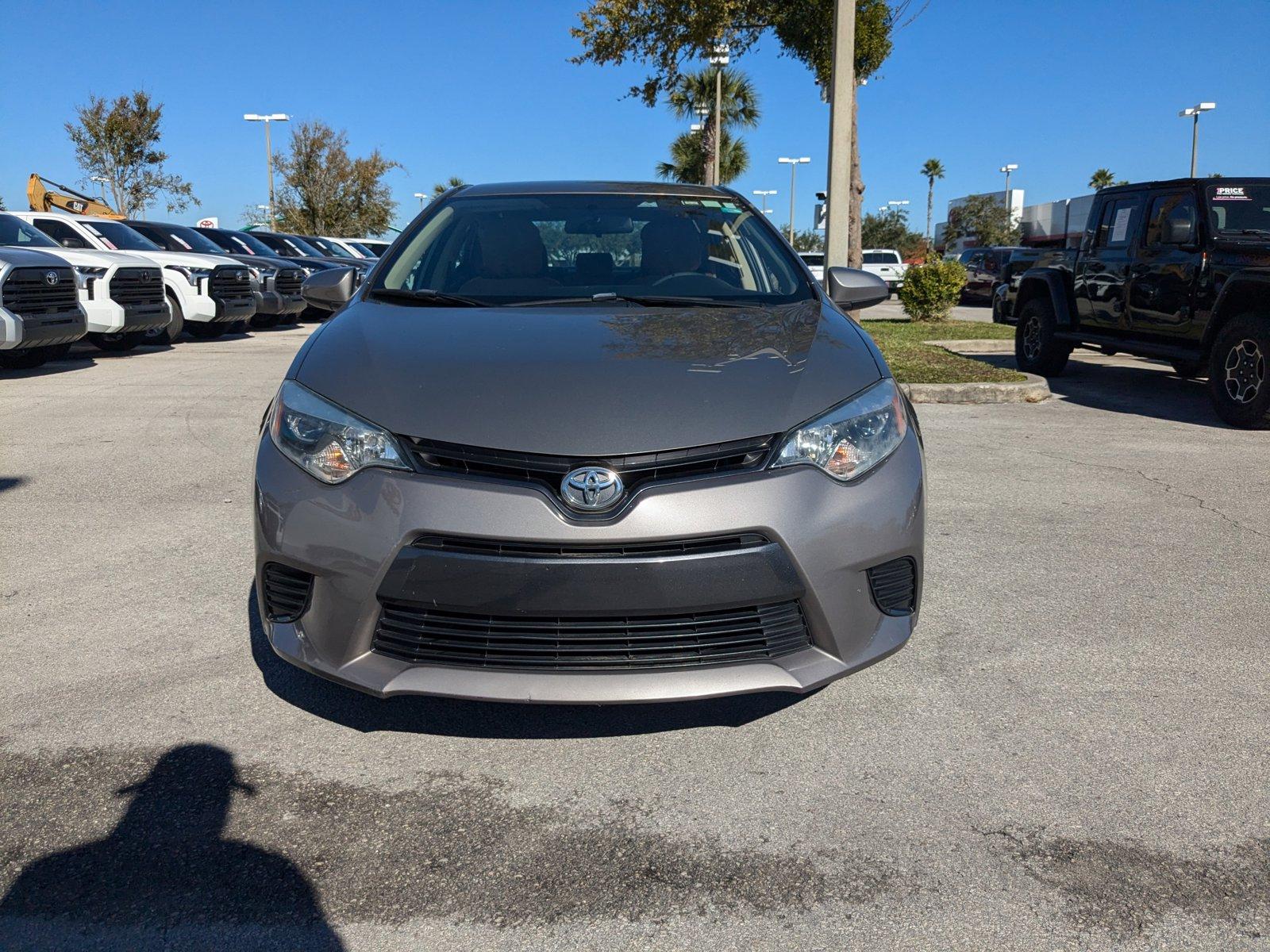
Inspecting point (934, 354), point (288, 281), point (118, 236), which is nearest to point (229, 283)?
point (118, 236)

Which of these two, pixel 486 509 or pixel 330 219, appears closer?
pixel 486 509

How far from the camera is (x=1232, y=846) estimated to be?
2432mm

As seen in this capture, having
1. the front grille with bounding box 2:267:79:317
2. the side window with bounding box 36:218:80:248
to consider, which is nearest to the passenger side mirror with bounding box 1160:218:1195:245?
the front grille with bounding box 2:267:79:317

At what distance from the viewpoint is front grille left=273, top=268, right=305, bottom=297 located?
17281 mm

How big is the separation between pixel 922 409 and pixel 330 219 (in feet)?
143

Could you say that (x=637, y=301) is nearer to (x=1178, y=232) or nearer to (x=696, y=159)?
(x=1178, y=232)

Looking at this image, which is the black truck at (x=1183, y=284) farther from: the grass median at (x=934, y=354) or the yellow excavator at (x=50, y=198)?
the yellow excavator at (x=50, y=198)

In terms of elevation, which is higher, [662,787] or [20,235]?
[20,235]

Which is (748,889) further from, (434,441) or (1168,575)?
(1168,575)

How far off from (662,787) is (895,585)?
80cm

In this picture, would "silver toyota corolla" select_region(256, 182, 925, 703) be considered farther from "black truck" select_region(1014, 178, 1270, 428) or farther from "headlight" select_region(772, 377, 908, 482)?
"black truck" select_region(1014, 178, 1270, 428)

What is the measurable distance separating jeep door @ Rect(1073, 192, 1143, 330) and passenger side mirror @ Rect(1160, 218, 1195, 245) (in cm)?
41

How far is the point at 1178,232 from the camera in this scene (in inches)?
344

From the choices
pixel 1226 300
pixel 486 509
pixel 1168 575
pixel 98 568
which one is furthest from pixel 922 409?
pixel 486 509
